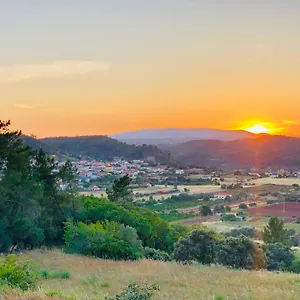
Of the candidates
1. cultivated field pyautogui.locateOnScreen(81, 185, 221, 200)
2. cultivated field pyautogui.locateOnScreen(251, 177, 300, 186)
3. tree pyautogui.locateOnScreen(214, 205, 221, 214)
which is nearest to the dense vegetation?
tree pyautogui.locateOnScreen(214, 205, 221, 214)

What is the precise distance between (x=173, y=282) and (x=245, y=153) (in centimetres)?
12184

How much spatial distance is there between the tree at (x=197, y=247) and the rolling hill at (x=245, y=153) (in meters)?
89.3

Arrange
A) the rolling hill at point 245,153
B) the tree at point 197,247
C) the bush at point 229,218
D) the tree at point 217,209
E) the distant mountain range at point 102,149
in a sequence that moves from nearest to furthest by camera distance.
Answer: the tree at point 197,247 → the bush at point 229,218 → the tree at point 217,209 → the rolling hill at point 245,153 → the distant mountain range at point 102,149

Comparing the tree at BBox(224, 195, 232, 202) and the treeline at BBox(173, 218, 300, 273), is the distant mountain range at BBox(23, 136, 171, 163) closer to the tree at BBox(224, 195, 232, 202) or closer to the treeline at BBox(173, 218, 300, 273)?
the tree at BBox(224, 195, 232, 202)

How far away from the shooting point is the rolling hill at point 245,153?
380ft

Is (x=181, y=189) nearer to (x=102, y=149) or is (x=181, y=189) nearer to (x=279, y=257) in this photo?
(x=102, y=149)

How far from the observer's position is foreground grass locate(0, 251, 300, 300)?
9344 mm

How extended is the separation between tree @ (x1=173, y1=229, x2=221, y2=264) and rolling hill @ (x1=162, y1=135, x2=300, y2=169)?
89.3 meters

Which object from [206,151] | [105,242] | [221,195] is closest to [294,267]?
[105,242]

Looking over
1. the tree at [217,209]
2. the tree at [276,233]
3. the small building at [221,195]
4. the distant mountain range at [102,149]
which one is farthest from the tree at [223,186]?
→ the tree at [276,233]

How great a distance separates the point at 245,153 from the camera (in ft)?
430

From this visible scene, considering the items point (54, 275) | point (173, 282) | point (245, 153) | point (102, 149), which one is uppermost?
point (102, 149)

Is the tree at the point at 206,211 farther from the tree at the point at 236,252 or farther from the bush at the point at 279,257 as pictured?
the tree at the point at 236,252

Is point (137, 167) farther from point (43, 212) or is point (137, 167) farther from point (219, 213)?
point (43, 212)
